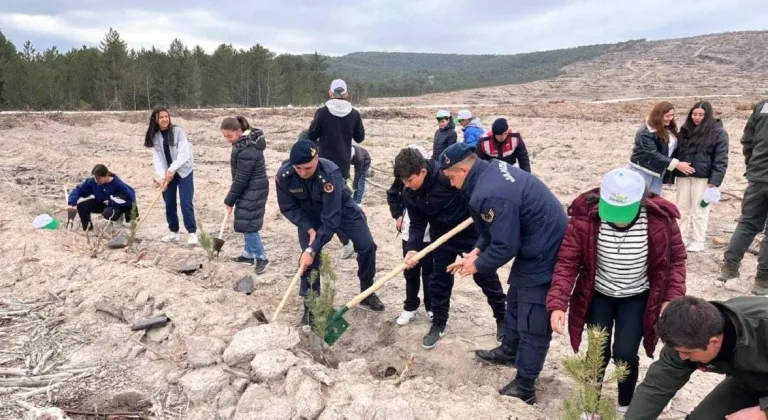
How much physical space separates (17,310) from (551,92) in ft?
151

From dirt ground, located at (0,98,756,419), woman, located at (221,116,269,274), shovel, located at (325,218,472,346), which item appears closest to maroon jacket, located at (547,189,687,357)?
dirt ground, located at (0,98,756,419)

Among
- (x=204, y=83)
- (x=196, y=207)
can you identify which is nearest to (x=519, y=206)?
(x=196, y=207)

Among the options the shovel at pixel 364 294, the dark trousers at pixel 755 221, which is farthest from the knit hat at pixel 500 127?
the dark trousers at pixel 755 221

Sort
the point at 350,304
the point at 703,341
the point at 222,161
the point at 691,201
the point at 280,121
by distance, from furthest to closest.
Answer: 1. the point at 280,121
2. the point at 222,161
3. the point at 691,201
4. the point at 350,304
5. the point at 703,341

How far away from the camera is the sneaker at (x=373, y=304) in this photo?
15.2 ft

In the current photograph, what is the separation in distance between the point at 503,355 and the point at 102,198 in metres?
4.88

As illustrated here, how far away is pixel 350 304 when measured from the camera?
145 inches

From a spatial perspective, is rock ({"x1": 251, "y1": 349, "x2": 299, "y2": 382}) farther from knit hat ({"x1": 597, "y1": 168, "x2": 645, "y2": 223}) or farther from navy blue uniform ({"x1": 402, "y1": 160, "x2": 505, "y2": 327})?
knit hat ({"x1": 597, "y1": 168, "x2": 645, "y2": 223})

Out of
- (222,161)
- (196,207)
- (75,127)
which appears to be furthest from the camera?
(75,127)

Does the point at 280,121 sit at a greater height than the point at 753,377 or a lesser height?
greater

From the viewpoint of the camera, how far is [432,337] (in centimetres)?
404

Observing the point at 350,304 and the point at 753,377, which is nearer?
the point at 753,377

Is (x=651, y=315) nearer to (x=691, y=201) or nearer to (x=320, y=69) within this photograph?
(x=691, y=201)

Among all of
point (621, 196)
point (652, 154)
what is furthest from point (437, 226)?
point (652, 154)
